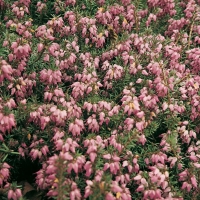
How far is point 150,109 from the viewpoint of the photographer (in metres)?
4.59

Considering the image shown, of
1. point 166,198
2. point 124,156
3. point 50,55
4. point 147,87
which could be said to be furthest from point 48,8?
point 166,198

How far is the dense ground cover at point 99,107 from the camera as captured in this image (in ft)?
12.5

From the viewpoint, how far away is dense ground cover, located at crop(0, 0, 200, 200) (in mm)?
3818

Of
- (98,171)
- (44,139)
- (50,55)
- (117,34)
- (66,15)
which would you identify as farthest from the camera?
(117,34)

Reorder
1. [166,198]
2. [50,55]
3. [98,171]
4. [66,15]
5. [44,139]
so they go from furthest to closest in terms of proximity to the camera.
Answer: [66,15]
[50,55]
[44,139]
[166,198]
[98,171]

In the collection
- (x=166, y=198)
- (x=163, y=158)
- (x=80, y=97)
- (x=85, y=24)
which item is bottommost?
(x=166, y=198)

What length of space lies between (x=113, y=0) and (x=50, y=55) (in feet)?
4.91

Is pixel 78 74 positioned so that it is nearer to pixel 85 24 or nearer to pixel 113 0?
pixel 85 24

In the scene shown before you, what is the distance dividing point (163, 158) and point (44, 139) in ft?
4.54

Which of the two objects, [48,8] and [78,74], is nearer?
[78,74]

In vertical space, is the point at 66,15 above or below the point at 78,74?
above

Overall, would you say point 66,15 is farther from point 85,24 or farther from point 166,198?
point 166,198

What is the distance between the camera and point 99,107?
14.3ft

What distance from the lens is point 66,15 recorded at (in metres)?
5.25
